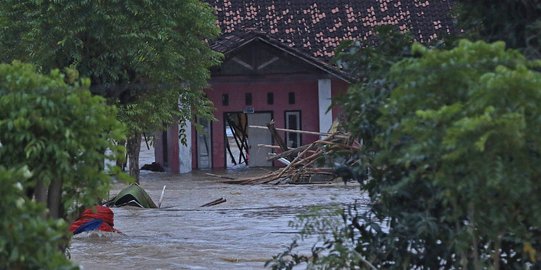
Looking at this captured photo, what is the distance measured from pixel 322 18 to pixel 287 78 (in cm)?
274

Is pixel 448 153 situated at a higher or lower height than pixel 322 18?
lower

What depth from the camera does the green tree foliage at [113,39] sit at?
17.2 metres

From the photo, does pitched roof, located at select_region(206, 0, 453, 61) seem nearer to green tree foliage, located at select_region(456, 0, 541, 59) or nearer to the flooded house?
the flooded house

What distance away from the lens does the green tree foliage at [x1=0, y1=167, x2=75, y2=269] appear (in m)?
6.11

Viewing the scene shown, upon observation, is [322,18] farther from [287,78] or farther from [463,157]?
[463,157]

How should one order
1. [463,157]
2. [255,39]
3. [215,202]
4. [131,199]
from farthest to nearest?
[255,39] < [215,202] < [131,199] < [463,157]

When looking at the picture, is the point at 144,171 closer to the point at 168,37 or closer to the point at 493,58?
the point at 168,37

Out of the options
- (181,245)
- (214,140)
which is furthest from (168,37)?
(214,140)

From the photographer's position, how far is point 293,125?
3566cm

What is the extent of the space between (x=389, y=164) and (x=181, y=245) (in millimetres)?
9250

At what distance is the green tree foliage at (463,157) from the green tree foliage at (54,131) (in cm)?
175

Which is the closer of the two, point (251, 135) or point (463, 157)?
point (463, 157)

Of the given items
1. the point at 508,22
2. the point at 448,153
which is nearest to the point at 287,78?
the point at 508,22

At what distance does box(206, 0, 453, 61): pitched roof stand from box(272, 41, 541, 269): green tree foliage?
26.3m
